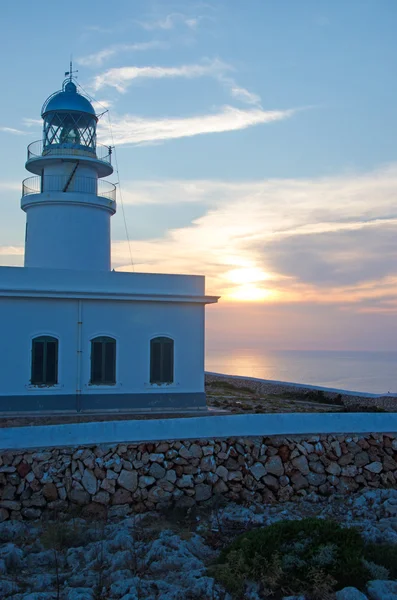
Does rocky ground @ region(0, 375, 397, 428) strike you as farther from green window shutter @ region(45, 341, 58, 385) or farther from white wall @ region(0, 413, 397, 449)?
white wall @ region(0, 413, 397, 449)

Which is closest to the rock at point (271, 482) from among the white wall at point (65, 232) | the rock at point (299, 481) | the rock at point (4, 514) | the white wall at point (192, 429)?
the rock at point (299, 481)

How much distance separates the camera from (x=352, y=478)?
30.9ft

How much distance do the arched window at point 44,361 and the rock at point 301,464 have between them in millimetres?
8513

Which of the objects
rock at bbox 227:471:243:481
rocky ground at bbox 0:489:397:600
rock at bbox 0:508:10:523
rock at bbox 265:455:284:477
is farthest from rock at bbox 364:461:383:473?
rock at bbox 0:508:10:523

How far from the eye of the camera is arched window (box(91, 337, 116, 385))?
54.5 feet

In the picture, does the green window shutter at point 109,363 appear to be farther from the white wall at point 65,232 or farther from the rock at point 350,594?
the rock at point 350,594

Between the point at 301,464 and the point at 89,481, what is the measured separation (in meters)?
3.00

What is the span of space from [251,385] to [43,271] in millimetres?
11954

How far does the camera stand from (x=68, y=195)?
18812mm

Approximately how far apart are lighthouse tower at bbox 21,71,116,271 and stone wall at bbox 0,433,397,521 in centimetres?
1062

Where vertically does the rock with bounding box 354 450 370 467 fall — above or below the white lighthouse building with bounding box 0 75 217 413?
below

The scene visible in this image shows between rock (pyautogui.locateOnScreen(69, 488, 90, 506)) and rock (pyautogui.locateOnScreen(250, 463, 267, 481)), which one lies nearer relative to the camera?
rock (pyautogui.locateOnScreen(69, 488, 90, 506))

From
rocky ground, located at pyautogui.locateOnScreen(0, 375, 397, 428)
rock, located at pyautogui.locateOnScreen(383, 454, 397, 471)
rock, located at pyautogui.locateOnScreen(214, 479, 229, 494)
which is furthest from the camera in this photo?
rocky ground, located at pyautogui.locateOnScreen(0, 375, 397, 428)

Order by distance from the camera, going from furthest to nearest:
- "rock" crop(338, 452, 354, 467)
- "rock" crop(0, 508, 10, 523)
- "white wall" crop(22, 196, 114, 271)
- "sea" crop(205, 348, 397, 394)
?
"sea" crop(205, 348, 397, 394) → "white wall" crop(22, 196, 114, 271) → "rock" crop(338, 452, 354, 467) → "rock" crop(0, 508, 10, 523)
